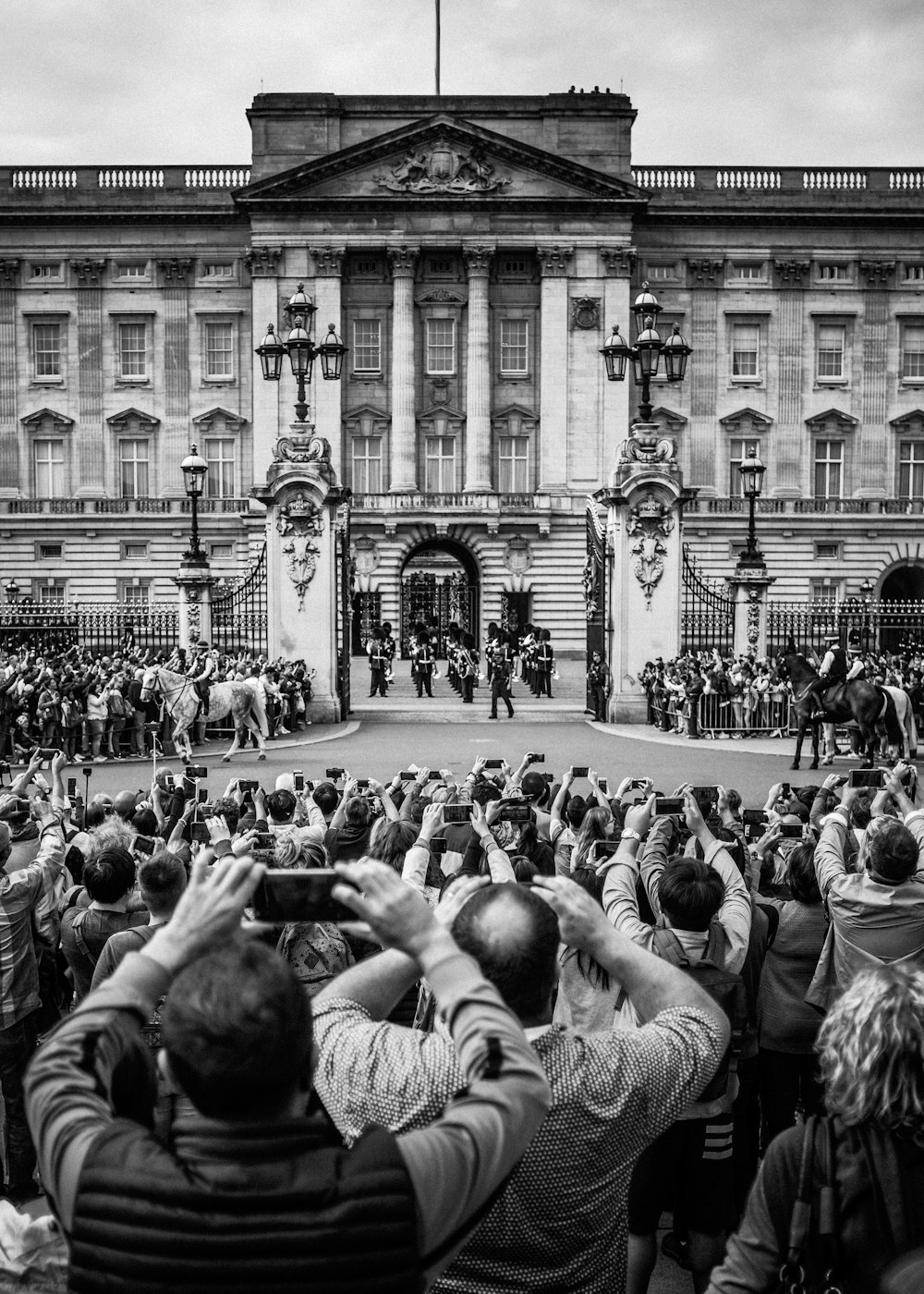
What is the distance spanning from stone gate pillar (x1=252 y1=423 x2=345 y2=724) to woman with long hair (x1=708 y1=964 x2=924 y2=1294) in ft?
77.2

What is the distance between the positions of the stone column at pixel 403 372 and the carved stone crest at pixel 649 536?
2608cm

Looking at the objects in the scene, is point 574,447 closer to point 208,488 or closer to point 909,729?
point 208,488

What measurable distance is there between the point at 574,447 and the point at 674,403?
5.09 metres

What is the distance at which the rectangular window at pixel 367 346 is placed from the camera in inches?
2046

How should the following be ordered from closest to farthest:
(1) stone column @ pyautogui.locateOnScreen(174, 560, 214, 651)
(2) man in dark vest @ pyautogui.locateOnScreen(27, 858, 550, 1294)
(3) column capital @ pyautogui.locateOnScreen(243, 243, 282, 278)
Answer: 1. (2) man in dark vest @ pyautogui.locateOnScreen(27, 858, 550, 1294)
2. (1) stone column @ pyautogui.locateOnScreen(174, 560, 214, 651)
3. (3) column capital @ pyautogui.locateOnScreen(243, 243, 282, 278)

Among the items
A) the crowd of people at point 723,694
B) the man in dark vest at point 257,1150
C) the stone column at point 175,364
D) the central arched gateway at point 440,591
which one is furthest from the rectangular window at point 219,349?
the man in dark vest at point 257,1150

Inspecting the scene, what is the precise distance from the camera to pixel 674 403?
5281 cm

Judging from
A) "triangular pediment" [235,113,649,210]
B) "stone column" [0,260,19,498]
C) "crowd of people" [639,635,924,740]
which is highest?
"triangular pediment" [235,113,649,210]

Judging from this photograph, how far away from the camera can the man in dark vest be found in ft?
7.02

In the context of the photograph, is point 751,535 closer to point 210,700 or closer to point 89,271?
point 210,700

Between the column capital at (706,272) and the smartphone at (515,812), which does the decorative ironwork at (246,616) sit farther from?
the column capital at (706,272)

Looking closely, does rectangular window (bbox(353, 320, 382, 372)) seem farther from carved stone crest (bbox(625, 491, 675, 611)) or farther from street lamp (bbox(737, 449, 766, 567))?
carved stone crest (bbox(625, 491, 675, 611))

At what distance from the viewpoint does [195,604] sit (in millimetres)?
26344

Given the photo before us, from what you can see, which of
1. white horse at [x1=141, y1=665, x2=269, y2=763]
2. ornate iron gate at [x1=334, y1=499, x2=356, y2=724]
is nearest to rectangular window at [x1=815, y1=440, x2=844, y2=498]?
ornate iron gate at [x1=334, y1=499, x2=356, y2=724]
